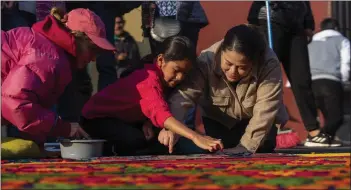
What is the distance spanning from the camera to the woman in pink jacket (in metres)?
4.06

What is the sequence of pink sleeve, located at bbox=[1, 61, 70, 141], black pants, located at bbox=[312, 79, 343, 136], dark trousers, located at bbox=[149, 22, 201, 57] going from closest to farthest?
pink sleeve, located at bbox=[1, 61, 70, 141], dark trousers, located at bbox=[149, 22, 201, 57], black pants, located at bbox=[312, 79, 343, 136]

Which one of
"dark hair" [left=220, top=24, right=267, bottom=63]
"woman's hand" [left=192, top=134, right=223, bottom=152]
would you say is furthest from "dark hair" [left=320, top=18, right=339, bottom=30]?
"woman's hand" [left=192, top=134, right=223, bottom=152]

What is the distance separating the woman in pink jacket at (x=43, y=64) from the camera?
4059mm

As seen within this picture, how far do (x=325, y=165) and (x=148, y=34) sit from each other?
2.54 m

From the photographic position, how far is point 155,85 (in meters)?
4.27

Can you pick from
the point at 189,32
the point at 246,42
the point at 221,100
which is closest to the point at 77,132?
the point at 221,100

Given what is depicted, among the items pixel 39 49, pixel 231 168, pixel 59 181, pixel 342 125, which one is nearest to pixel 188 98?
pixel 39 49

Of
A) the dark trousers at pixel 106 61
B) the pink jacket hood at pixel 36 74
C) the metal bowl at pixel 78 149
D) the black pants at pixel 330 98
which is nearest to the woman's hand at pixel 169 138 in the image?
the metal bowl at pixel 78 149

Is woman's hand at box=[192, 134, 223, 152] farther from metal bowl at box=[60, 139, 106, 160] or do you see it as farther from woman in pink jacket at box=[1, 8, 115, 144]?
woman in pink jacket at box=[1, 8, 115, 144]

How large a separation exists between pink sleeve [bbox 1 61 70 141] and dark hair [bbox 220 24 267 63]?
914mm

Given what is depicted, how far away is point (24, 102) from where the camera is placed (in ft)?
13.3

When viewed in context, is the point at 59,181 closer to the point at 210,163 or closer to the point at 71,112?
the point at 210,163

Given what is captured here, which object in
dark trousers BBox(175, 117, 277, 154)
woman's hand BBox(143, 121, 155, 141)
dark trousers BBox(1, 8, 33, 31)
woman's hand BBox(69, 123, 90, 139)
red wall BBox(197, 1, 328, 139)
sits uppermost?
dark trousers BBox(1, 8, 33, 31)

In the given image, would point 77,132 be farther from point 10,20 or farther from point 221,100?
point 10,20
